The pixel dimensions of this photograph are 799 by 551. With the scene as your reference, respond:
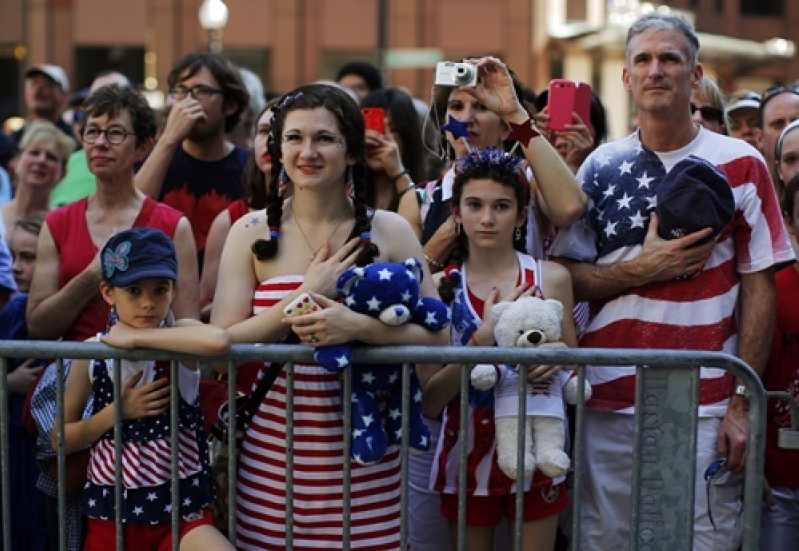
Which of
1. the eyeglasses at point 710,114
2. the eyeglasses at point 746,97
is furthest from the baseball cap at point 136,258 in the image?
the eyeglasses at point 746,97

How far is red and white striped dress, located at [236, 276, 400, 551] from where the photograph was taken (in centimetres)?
427

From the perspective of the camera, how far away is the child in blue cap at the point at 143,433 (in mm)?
4305

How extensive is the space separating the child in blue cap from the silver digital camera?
4.25 ft

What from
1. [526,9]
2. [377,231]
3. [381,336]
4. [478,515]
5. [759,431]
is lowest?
→ [478,515]

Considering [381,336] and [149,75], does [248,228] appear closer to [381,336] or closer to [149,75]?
[381,336]

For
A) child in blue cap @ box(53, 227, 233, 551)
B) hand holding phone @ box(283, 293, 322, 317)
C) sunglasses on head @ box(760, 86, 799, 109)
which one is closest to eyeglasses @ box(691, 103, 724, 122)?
sunglasses on head @ box(760, 86, 799, 109)

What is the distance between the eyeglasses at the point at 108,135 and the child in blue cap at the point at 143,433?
114 centimetres

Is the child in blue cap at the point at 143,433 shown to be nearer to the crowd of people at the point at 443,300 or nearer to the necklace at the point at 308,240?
the crowd of people at the point at 443,300

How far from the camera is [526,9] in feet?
107

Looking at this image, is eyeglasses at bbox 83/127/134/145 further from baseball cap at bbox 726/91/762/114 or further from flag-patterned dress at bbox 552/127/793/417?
baseball cap at bbox 726/91/762/114

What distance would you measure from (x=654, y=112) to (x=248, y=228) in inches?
62.4

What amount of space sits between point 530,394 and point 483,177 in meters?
0.86

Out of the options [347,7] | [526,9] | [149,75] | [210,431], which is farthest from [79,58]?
A: [210,431]

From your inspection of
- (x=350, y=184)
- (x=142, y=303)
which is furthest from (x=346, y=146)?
(x=142, y=303)
